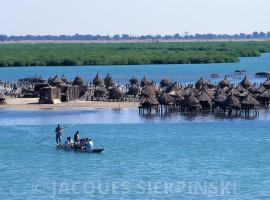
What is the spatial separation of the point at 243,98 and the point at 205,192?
87.9ft

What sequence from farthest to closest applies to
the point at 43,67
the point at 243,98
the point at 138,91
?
the point at 43,67 → the point at 138,91 → the point at 243,98

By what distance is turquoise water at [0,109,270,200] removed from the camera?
117 feet

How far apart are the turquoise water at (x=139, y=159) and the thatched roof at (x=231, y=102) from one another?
173cm

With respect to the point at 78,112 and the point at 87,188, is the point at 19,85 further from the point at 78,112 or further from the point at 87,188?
the point at 87,188

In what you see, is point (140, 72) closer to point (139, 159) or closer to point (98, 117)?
point (98, 117)

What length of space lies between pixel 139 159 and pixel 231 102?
17.9 meters

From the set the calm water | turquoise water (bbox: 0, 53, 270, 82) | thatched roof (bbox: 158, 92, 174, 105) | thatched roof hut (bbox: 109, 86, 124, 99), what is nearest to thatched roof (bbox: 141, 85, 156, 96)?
thatched roof hut (bbox: 109, 86, 124, 99)

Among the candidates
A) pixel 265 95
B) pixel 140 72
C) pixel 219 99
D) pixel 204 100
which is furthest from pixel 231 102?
pixel 140 72

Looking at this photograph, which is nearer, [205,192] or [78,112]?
[205,192]

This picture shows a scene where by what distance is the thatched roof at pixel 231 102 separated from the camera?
5981cm

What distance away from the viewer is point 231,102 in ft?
196

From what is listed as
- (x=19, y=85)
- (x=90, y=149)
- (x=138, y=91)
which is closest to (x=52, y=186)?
(x=90, y=149)

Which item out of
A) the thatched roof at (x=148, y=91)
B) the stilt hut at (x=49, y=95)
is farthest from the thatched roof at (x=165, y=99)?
the stilt hut at (x=49, y=95)

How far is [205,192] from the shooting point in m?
35.1
